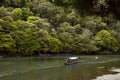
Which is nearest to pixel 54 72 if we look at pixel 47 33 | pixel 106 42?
pixel 47 33

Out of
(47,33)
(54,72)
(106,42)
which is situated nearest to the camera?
(54,72)

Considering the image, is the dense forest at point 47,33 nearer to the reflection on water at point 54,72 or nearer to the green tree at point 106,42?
the green tree at point 106,42

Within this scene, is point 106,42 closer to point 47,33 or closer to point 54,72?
point 47,33

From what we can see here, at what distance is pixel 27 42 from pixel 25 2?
25.1 m

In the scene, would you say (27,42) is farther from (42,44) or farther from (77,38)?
(77,38)

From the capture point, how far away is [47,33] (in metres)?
73.9

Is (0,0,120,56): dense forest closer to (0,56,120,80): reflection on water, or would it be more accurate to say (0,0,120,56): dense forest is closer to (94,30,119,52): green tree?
(94,30,119,52): green tree

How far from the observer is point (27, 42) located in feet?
231

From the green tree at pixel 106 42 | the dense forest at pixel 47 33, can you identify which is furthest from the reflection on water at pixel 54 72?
the green tree at pixel 106 42

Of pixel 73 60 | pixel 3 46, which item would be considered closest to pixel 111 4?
pixel 73 60

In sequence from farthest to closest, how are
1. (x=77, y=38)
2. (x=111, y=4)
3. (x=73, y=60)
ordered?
(x=77, y=38) < (x=73, y=60) < (x=111, y=4)

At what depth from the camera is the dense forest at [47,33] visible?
68.9m

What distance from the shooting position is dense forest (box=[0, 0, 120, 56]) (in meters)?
68.9

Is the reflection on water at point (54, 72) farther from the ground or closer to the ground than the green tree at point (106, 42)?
closer to the ground
